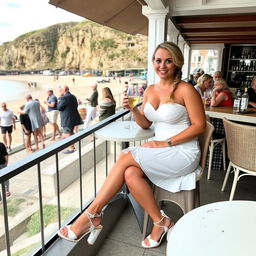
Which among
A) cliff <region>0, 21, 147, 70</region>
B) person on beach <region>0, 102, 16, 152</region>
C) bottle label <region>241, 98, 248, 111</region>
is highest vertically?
cliff <region>0, 21, 147, 70</region>

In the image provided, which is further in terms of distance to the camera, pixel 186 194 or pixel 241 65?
pixel 241 65

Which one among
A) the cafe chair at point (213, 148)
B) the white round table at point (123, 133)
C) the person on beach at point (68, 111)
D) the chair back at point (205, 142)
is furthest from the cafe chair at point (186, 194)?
the person on beach at point (68, 111)

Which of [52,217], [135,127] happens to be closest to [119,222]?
[135,127]

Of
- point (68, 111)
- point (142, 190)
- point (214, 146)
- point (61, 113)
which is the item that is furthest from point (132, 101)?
point (61, 113)

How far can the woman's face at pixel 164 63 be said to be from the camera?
1538 millimetres

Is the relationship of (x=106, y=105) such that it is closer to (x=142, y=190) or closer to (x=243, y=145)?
(x=243, y=145)

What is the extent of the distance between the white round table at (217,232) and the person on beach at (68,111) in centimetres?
568

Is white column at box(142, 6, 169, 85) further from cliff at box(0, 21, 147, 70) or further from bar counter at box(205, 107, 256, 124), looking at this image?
cliff at box(0, 21, 147, 70)

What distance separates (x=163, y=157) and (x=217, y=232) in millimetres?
660

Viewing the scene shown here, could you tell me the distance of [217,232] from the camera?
776mm

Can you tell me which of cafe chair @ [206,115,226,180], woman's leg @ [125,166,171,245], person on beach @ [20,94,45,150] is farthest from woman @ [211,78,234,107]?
Result: person on beach @ [20,94,45,150]

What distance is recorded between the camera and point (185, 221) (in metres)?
0.84

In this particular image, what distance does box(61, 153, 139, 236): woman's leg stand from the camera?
140cm

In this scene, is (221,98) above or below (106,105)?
above
